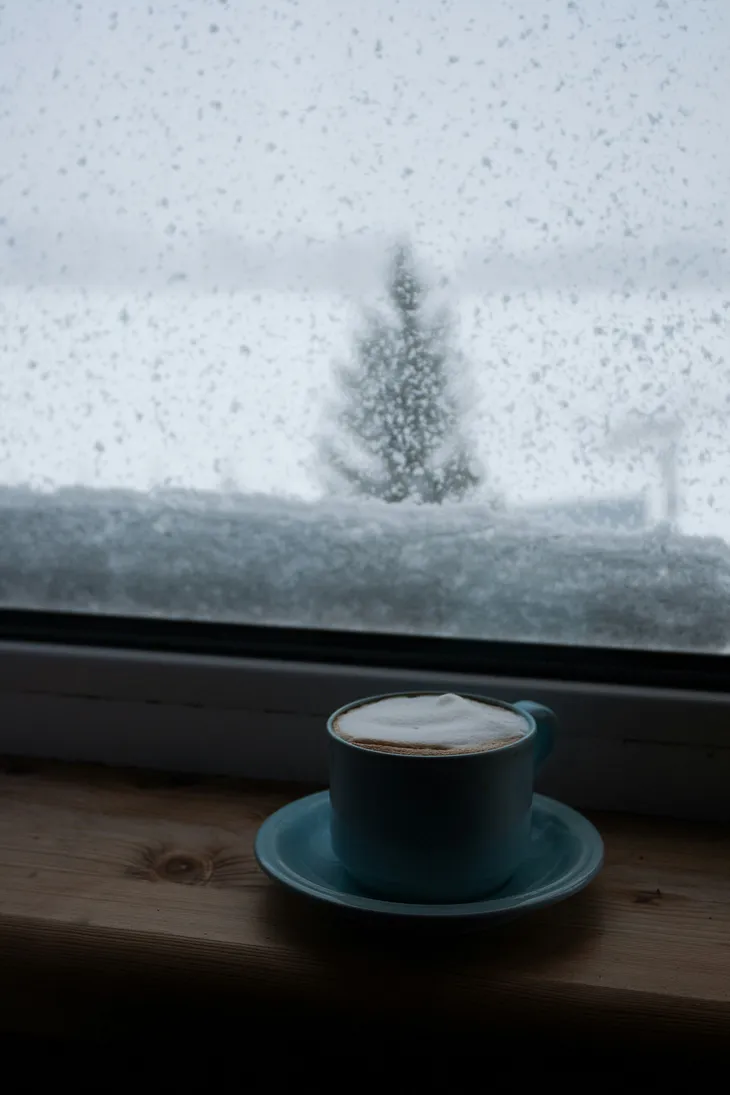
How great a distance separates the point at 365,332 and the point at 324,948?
0.41 metres

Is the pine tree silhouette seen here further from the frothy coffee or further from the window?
the frothy coffee

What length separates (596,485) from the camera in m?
0.64

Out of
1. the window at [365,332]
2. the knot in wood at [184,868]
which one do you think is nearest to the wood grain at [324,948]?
the knot in wood at [184,868]

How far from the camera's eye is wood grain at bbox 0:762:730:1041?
1.41 feet

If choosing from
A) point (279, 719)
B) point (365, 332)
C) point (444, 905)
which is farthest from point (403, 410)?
point (444, 905)

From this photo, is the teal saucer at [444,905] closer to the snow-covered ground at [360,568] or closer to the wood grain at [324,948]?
the wood grain at [324,948]

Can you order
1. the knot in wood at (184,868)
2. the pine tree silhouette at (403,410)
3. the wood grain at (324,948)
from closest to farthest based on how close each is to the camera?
the wood grain at (324,948)
the knot in wood at (184,868)
the pine tree silhouette at (403,410)

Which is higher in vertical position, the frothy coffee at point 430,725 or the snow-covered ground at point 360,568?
the snow-covered ground at point 360,568

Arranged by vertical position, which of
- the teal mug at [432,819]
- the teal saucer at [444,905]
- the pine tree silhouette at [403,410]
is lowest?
the teal saucer at [444,905]

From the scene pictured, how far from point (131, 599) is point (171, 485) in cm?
10

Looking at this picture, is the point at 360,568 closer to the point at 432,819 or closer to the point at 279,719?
the point at 279,719

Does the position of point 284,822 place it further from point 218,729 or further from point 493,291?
point 493,291

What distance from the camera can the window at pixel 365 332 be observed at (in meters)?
0.61

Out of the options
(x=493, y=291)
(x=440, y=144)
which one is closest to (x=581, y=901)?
(x=493, y=291)
